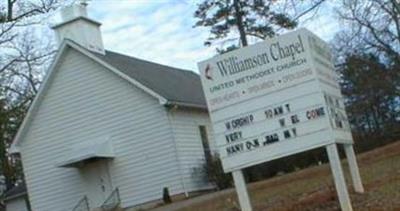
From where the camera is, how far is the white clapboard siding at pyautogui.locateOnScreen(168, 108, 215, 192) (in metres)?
30.7

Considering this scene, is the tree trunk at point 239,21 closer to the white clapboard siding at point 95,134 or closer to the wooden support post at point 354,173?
the white clapboard siding at point 95,134

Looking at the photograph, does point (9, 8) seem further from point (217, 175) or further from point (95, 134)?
point (217, 175)

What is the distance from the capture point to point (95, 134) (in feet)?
104

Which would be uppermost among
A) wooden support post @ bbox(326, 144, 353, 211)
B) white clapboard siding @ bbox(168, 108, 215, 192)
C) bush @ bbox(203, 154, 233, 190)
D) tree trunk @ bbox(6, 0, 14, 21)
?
tree trunk @ bbox(6, 0, 14, 21)

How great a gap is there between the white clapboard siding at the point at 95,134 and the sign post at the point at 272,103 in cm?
1917

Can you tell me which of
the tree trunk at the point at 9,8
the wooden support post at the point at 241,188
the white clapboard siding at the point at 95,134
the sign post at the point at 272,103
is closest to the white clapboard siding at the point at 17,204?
the white clapboard siding at the point at 95,134

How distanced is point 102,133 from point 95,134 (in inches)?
14.1

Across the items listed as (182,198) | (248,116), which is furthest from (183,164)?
(248,116)

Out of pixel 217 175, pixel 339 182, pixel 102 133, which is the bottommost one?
pixel 339 182

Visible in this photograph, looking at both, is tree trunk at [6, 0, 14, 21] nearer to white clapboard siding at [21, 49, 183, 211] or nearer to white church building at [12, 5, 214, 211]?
→ white church building at [12, 5, 214, 211]

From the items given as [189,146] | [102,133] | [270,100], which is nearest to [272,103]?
[270,100]

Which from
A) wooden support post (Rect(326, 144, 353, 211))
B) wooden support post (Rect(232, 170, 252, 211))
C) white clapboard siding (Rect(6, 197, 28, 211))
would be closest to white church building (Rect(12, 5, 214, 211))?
white clapboard siding (Rect(6, 197, 28, 211))

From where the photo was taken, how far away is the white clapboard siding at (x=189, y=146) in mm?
30703

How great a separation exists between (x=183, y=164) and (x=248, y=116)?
64.8 ft
